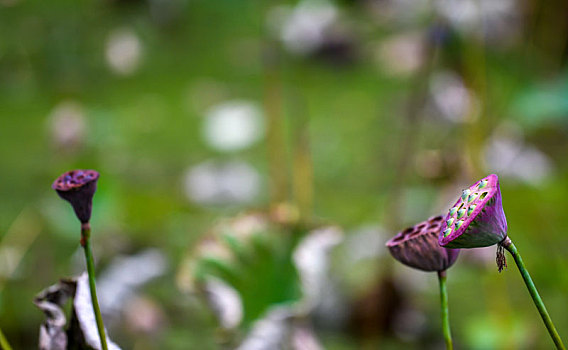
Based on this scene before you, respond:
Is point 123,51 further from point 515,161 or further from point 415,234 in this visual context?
point 415,234

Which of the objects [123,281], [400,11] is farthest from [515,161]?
[400,11]

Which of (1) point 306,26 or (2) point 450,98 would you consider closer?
(2) point 450,98

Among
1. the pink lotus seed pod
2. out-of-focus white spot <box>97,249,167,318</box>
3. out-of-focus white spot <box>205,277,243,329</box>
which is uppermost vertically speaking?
the pink lotus seed pod

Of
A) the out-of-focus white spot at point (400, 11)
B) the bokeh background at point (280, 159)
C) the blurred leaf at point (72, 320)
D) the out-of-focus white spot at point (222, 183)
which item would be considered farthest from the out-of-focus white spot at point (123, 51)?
the blurred leaf at point (72, 320)

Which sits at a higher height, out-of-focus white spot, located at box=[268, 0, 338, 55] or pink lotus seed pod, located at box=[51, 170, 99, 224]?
pink lotus seed pod, located at box=[51, 170, 99, 224]

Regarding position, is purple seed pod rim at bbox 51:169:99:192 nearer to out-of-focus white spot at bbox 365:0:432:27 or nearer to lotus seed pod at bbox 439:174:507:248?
lotus seed pod at bbox 439:174:507:248

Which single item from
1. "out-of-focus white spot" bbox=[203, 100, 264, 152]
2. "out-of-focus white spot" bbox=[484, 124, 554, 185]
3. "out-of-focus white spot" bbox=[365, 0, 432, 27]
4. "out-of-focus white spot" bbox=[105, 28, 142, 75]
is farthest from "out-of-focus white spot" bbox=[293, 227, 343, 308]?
"out-of-focus white spot" bbox=[365, 0, 432, 27]

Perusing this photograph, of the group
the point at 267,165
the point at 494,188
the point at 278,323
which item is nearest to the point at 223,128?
the point at 267,165
